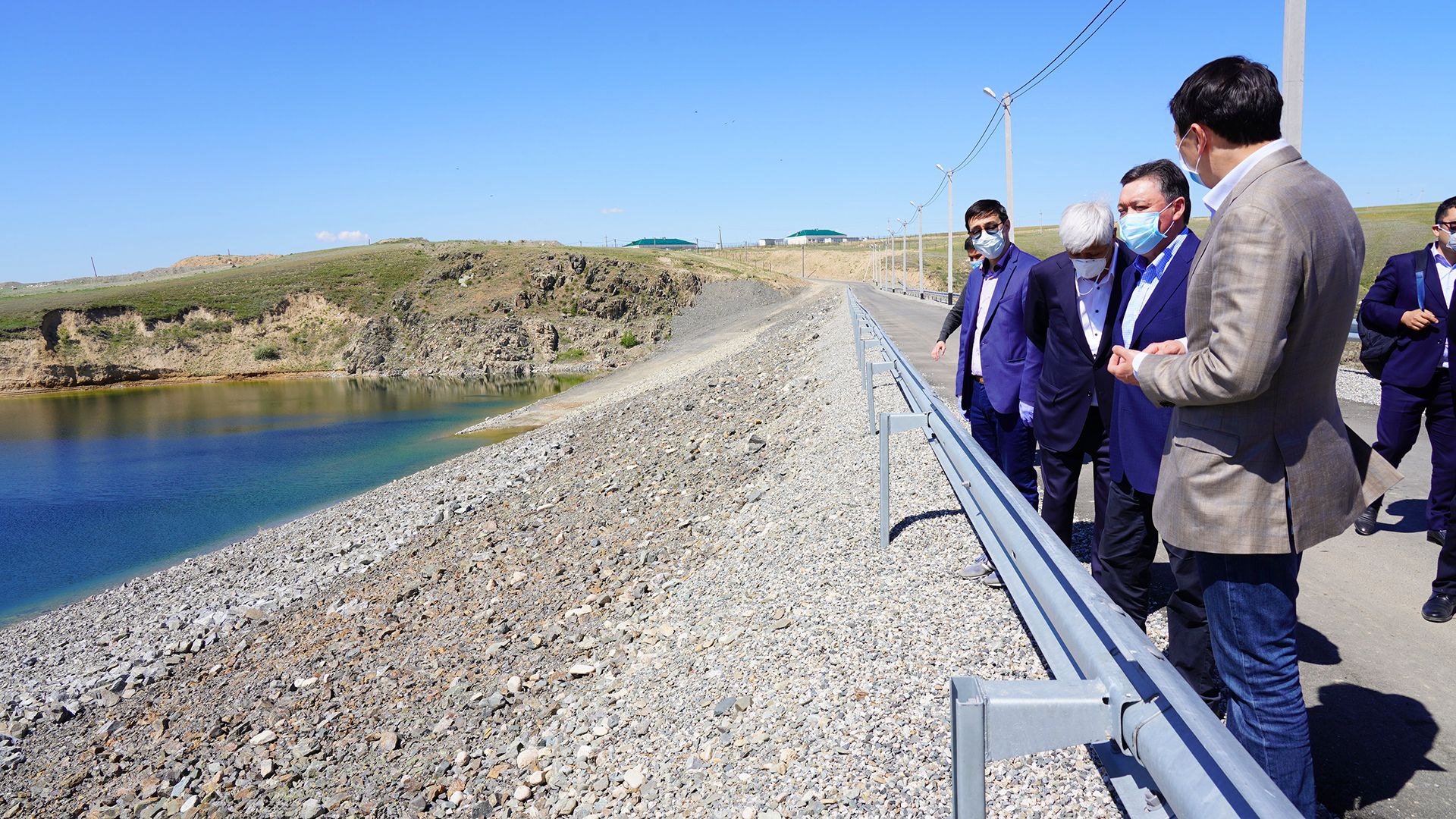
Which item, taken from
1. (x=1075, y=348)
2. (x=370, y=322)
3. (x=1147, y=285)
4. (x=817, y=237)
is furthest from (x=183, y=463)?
(x=817, y=237)

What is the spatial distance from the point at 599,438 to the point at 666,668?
14.6 m

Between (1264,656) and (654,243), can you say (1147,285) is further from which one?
(654,243)

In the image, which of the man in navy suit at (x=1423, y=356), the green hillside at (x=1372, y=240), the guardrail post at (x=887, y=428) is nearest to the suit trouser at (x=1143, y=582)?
the guardrail post at (x=887, y=428)

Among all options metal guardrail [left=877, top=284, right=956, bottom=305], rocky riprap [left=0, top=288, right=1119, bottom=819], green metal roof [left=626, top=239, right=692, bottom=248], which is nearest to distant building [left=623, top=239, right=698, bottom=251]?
green metal roof [left=626, top=239, right=692, bottom=248]

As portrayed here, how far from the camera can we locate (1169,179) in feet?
11.4

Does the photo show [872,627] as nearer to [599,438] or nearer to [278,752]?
[278,752]

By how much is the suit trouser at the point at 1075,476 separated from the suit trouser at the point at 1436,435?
1813mm

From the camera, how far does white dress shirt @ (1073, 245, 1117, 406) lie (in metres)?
4.03

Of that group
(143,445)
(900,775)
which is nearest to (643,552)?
(900,775)

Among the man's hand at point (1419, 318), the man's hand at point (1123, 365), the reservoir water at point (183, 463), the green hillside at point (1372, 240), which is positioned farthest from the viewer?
the green hillside at point (1372, 240)

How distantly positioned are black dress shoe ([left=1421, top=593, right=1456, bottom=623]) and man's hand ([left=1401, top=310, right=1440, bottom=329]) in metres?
2.00

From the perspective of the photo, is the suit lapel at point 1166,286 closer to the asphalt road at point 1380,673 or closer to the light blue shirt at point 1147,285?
the light blue shirt at point 1147,285

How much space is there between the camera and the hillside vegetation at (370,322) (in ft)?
200

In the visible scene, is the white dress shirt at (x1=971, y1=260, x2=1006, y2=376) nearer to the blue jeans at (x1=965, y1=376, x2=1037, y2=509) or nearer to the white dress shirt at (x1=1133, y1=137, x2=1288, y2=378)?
the blue jeans at (x1=965, y1=376, x2=1037, y2=509)
